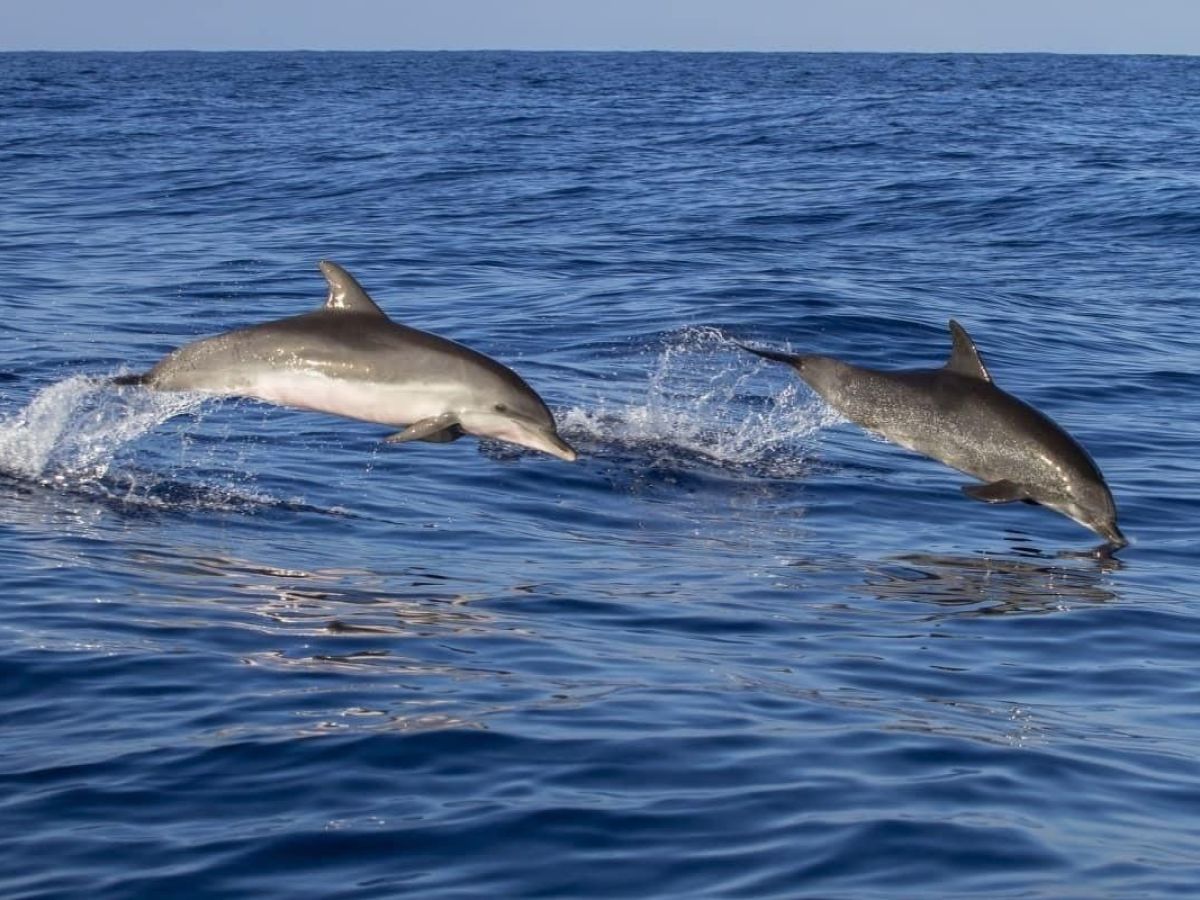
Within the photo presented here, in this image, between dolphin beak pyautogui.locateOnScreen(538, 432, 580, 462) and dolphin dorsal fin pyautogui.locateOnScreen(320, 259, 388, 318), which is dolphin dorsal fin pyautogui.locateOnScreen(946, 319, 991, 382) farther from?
dolphin dorsal fin pyautogui.locateOnScreen(320, 259, 388, 318)

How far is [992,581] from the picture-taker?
949cm

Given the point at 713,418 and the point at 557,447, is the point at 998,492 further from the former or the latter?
the point at 713,418

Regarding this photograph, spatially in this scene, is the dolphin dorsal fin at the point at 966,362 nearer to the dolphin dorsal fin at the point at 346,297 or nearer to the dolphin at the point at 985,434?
the dolphin at the point at 985,434

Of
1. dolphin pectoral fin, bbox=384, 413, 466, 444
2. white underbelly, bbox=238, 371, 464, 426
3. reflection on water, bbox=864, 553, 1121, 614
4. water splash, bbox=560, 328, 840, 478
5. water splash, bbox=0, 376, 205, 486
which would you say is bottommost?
water splash, bbox=560, 328, 840, 478

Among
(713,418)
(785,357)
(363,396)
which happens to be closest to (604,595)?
(363,396)

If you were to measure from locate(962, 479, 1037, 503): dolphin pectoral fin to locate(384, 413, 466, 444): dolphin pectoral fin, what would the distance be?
2.58 m

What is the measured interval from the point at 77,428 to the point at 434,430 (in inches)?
150

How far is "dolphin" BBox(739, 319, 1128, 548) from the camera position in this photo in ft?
33.3

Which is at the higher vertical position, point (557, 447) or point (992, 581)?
point (557, 447)

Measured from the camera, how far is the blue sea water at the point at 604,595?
5.61 meters

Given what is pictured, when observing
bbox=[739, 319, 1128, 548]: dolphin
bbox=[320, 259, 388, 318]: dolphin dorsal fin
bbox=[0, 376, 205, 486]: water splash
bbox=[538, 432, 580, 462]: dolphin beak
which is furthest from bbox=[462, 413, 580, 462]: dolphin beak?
bbox=[0, 376, 205, 486]: water splash

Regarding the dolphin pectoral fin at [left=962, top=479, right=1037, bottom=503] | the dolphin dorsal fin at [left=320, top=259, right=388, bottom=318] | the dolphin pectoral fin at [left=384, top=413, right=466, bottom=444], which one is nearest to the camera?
the dolphin pectoral fin at [left=384, top=413, right=466, bottom=444]

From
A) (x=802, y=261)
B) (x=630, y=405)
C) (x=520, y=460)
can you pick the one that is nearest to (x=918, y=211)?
(x=802, y=261)

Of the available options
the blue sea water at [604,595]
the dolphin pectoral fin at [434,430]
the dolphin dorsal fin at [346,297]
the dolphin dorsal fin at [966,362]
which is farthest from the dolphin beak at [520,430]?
the dolphin dorsal fin at [966,362]
